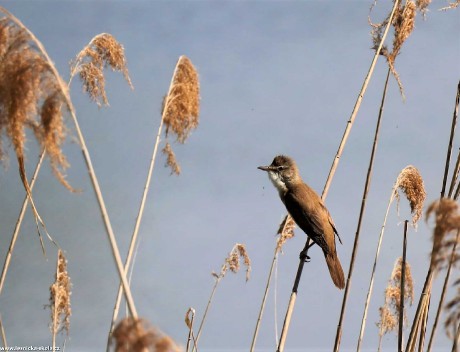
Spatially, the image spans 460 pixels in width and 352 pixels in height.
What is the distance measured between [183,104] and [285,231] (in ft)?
8.01

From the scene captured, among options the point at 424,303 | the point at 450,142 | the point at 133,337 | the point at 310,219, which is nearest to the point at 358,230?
the point at 424,303

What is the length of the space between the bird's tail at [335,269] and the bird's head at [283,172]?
97cm

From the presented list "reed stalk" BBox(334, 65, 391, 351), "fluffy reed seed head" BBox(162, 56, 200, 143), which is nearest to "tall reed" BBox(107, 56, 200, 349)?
"fluffy reed seed head" BBox(162, 56, 200, 143)

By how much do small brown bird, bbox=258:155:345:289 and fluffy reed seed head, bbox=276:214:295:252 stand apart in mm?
83

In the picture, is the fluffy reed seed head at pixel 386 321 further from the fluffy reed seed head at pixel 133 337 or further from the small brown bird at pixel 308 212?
the fluffy reed seed head at pixel 133 337

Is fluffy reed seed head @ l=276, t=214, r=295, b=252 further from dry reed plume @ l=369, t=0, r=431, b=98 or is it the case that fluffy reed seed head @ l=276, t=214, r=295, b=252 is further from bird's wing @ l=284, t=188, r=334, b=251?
dry reed plume @ l=369, t=0, r=431, b=98

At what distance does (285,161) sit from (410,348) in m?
3.07

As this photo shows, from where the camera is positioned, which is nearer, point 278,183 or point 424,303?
point 424,303

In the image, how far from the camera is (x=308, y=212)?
5.77 meters

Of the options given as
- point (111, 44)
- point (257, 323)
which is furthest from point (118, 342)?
point (257, 323)

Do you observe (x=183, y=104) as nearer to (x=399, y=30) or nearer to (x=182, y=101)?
(x=182, y=101)

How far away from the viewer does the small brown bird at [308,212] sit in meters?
5.64

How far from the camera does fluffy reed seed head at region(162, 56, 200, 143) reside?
3.78 meters

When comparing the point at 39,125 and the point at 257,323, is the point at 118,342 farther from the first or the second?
the point at 257,323
